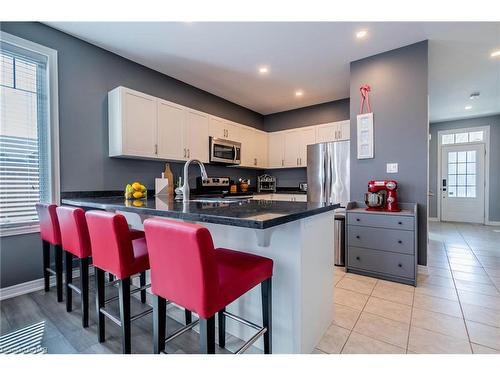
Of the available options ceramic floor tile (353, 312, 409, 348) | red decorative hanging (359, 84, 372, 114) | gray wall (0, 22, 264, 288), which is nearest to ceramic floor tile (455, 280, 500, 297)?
ceramic floor tile (353, 312, 409, 348)

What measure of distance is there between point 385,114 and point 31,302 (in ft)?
14.1

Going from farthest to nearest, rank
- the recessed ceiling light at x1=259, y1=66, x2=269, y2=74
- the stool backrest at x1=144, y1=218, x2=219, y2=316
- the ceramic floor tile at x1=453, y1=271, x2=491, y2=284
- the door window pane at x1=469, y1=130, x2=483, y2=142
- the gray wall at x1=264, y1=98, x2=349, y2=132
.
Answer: the door window pane at x1=469, y1=130, x2=483, y2=142, the gray wall at x1=264, y1=98, x2=349, y2=132, the recessed ceiling light at x1=259, y1=66, x2=269, y2=74, the ceramic floor tile at x1=453, y1=271, x2=491, y2=284, the stool backrest at x1=144, y1=218, x2=219, y2=316

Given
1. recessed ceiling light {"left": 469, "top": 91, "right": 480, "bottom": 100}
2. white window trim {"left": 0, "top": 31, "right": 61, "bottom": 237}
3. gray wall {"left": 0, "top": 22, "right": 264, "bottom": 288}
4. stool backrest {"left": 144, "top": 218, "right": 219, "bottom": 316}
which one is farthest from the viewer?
recessed ceiling light {"left": 469, "top": 91, "right": 480, "bottom": 100}

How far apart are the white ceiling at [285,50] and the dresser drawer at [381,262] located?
2.44 metres

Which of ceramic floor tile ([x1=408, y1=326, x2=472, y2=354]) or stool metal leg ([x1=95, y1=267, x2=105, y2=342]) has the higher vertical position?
stool metal leg ([x1=95, y1=267, x2=105, y2=342])

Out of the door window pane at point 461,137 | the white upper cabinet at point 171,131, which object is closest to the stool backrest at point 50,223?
the white upper cabinet at point 171,131

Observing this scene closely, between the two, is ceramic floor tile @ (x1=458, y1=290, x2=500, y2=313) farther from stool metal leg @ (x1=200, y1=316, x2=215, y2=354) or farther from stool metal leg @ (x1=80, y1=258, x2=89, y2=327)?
stool metal leg @ (x1=80, y1=258, x2=89, y2=327)

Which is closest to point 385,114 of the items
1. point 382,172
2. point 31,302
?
point 382,172

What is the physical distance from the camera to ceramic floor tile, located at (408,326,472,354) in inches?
59.0

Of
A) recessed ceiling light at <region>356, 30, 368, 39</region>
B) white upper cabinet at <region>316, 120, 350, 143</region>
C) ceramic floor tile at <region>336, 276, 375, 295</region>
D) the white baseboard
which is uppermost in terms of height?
recessed ceiling light at <region>356, 30, 368, 39</region>

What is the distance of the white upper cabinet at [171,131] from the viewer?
3178 millimetres

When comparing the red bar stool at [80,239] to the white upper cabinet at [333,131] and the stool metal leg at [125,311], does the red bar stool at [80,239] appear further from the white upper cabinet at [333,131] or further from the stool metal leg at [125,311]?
the white upper cabinet at [333,131]

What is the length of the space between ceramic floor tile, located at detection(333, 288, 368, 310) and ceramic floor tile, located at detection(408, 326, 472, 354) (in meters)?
0.46

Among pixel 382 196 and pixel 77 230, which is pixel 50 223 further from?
pixel 382 196
